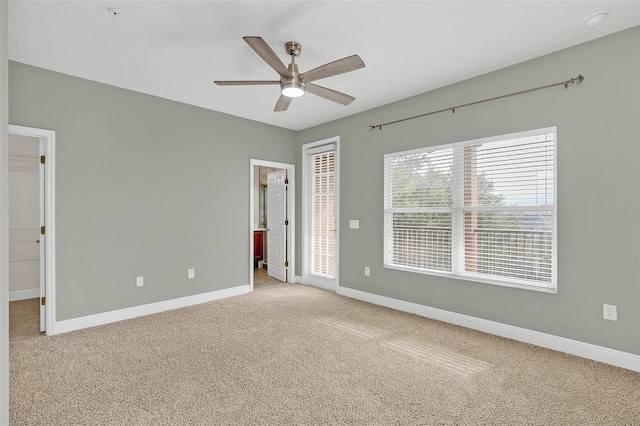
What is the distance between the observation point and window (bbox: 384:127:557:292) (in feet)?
10.1

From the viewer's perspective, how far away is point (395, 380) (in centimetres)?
245

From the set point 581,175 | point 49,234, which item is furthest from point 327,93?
point 49,234

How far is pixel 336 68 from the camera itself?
2.51m

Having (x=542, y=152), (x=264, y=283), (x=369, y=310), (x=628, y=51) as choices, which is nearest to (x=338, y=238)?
(x=369, y=310)

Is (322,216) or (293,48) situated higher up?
(293,48)

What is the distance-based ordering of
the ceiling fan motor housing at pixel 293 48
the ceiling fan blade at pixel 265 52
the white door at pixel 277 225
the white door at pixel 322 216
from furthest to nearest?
the white door at pixel 277 225
the white door at pixel 322 216
the ceiling fan motor housing at pixel 293 48
the ceiling fan blade at pixel 265 52

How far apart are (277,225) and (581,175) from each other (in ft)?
14.8

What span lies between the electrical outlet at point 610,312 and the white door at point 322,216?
3.20 m

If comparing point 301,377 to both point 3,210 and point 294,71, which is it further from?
point 294,71

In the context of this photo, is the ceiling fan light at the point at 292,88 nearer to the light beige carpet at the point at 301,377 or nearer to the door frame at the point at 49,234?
the light beige carpet at the point at 301,377

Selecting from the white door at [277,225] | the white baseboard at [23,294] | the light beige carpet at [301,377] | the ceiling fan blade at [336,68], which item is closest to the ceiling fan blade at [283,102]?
the ceiling fan blade at [336,68]

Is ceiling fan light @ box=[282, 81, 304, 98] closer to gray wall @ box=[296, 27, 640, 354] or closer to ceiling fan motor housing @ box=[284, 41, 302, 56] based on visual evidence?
ceiling fan motor housing @ box=[284, 41, 302, 56]

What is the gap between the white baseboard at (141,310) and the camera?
3.46 meters

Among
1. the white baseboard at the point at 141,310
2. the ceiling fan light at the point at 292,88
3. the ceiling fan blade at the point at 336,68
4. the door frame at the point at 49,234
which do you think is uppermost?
the ceiling fan blade at the point at 336,68
